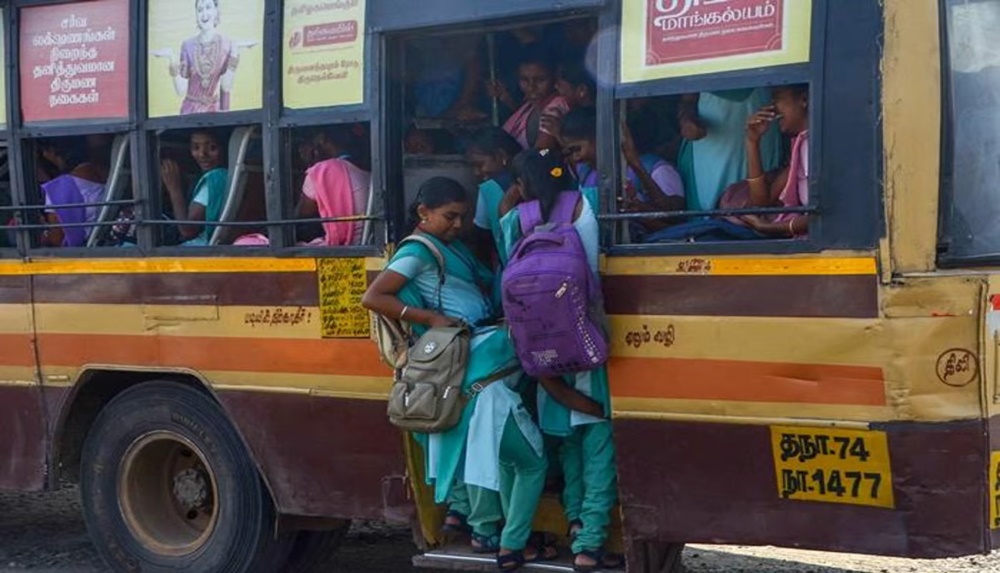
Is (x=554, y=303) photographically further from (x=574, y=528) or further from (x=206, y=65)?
(x=206, y=65)

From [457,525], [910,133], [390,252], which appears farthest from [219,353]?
[910,133]

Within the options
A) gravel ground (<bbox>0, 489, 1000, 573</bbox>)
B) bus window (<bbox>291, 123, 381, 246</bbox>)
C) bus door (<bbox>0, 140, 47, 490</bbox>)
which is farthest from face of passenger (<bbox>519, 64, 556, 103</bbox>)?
bus door (<bbox>0, 140, 47, 490</bbox>)

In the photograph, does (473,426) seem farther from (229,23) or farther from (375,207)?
(229,23)

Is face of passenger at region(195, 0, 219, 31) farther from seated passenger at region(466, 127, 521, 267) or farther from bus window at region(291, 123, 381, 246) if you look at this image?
seated passenger at region(466, 127, 521, 267)

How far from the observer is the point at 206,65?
6.05 m

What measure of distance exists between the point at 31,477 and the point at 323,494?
164 centimetres

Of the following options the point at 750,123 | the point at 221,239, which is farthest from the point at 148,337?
the point at 750,123

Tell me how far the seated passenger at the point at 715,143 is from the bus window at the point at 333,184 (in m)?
1.29

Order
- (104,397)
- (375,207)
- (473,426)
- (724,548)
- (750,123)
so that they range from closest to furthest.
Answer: (750,123), (473,426), (375,207), (104,397), (724,548)

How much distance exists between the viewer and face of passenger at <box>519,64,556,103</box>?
233 inches

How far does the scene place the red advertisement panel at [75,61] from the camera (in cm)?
632

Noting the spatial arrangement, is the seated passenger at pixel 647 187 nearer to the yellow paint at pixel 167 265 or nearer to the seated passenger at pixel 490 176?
the seated passenger at pixel 490 176

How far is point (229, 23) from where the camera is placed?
19.6 ft

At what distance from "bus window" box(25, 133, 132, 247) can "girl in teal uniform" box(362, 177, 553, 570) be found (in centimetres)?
160
